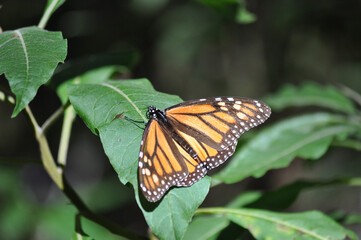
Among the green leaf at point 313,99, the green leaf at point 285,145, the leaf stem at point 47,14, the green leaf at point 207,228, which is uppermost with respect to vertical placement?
the leaf stem at point 47,14

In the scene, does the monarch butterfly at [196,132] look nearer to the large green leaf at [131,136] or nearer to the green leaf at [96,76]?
the large green leaf at [131,136]

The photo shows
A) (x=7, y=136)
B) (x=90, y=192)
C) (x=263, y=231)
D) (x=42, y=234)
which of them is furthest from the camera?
(x=7, y=136)

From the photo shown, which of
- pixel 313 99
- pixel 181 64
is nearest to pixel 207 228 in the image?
pixel 313 99

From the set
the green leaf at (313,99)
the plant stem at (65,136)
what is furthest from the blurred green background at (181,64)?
the plant stem at (65,136)

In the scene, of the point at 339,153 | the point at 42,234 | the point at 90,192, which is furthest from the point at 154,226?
the point at 339,153

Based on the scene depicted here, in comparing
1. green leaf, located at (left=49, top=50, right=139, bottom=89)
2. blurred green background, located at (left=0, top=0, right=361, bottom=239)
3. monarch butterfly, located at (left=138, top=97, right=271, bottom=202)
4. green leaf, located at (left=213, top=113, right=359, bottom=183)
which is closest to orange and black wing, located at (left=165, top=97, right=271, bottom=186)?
monarch butterfly, located at (left=138, top=97, right=271, bottom=202)

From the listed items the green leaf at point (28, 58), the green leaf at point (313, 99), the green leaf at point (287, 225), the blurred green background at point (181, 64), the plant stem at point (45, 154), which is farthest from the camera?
the blurred green background at point (181, 64)

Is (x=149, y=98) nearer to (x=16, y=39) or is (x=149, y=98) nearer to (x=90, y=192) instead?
(x=16, y=39)
